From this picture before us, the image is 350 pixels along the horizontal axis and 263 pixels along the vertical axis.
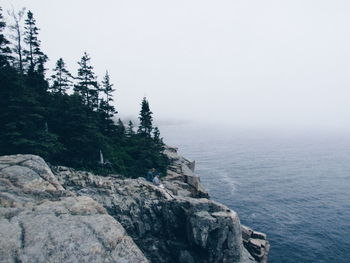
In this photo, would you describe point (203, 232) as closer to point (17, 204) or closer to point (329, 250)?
point (17, 204)

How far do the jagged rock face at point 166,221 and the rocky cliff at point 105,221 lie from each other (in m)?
0.08

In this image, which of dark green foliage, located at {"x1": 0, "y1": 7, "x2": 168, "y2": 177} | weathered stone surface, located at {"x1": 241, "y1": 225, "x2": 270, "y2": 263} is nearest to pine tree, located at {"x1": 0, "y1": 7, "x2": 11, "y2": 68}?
dark green foliage, located at {"x1": 0, "y1": 7, "x2": 168, "y2": 177}

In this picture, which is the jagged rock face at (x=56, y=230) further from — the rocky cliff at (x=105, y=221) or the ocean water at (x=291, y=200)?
the ocean water at (x=291, y=200)

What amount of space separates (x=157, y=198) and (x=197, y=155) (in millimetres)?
82841

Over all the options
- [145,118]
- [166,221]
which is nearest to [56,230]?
[166,221]

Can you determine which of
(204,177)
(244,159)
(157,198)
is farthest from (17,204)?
(244,159)

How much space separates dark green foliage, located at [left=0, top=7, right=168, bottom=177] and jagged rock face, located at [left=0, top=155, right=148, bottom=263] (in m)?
10.2

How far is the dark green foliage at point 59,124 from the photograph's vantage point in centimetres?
1969

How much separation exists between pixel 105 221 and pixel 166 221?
432 inches

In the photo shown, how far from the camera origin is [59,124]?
25.2 meters

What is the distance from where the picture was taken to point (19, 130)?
63.6 ft

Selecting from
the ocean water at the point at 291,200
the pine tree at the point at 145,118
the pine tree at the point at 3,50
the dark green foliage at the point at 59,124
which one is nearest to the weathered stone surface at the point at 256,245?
the ocean water at the point at 291,200

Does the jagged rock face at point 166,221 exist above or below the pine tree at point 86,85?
below

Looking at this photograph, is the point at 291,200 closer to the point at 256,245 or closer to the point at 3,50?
the point at 256,245
